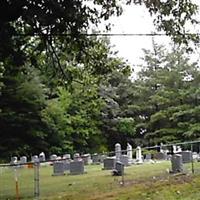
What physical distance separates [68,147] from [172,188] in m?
33.0

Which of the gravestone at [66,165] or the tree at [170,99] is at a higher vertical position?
the tree at [170,99]

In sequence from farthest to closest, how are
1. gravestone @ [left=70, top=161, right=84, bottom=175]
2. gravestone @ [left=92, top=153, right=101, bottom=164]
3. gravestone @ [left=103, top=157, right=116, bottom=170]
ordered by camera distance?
gravestone @ [left=92, top=153, right=101, bottom=164] < gravestone @ [left=103, top=157, right=116, bottom=170] < gravestone @ [left=70, top=161, right=84, bottom=175]

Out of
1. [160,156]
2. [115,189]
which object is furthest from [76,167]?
[160,156]

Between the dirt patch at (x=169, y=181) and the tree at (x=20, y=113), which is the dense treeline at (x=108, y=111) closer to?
the tree at (x=20, y=113)

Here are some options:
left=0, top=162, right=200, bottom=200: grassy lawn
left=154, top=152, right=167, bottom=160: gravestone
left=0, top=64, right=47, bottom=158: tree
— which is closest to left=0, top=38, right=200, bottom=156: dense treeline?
left=0, top=64, right=47, bottom=158: tree

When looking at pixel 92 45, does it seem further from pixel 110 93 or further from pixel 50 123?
pixel 110 93

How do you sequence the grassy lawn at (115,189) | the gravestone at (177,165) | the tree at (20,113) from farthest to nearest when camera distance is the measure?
1. the tree at (20,113)
2. the gravestone at (177,165)
3. the grassy lawn at (115,189)

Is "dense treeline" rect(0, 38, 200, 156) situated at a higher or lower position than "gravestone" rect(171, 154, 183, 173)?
higher

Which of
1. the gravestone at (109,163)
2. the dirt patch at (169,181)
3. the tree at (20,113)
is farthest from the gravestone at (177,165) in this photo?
the tree at (20,113)

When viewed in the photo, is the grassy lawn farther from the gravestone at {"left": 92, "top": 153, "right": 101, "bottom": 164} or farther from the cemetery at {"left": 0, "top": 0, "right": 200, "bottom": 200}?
the gravestone at {"left": 92, "top": 153, "right": 101, "bottom": 164}

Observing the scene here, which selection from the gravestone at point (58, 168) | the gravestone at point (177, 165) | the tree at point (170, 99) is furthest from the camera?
the tree at point (170, 99)

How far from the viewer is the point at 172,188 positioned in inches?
586

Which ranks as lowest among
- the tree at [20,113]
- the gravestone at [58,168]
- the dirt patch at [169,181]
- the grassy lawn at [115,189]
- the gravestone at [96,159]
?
the grassy lawn at [115,189]

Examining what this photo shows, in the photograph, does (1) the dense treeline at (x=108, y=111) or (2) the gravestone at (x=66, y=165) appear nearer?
(2) the gravestone at (x=66, y=165)
